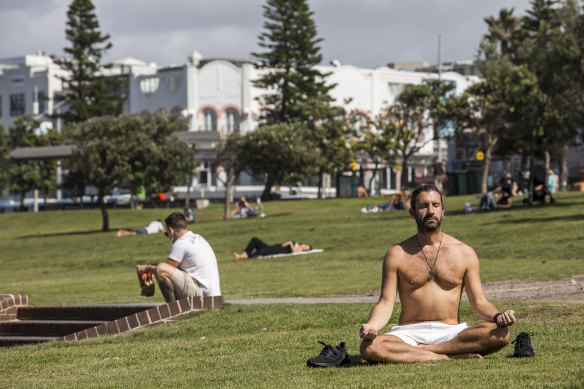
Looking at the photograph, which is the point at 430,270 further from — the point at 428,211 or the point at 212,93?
the point at 212,93

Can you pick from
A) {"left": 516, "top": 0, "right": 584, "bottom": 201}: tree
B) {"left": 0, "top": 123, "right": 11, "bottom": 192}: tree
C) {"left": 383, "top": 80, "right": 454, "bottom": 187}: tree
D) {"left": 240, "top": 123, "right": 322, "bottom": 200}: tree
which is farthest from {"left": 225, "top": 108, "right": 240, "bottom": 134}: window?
{"left": 516, "top": 0, "right": 584, "bottom": 201}: tree

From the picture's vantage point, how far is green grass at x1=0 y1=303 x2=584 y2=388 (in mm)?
7082

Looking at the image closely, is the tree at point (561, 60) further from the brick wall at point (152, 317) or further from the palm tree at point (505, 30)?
the palm tree at point (505, 30)

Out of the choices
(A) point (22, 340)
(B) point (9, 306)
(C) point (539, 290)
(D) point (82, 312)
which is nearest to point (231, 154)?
(B) point (9, 306)

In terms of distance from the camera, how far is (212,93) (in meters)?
106

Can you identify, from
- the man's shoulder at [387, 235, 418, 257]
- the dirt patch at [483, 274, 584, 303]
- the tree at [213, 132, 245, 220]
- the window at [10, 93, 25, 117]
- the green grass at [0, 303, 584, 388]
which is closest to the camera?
the green grass at [0, 303, 584, 388]

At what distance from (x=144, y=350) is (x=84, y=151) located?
4299 centimetres

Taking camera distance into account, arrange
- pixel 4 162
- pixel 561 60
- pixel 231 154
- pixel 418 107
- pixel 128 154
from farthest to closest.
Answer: pixel 4 162 → pixel 418 107 → pixel 231 154 → pixel 128 154 → pixel 561 60

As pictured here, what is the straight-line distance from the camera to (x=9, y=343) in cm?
1359

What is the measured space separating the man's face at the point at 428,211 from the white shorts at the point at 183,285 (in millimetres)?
5851

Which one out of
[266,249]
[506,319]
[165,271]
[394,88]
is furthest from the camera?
[394,88]

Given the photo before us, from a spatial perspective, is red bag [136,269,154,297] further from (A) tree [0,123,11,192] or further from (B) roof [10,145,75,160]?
(A) tree [0,123,11,192]

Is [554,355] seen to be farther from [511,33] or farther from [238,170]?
[511,33]

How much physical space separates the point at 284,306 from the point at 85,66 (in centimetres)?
7470
